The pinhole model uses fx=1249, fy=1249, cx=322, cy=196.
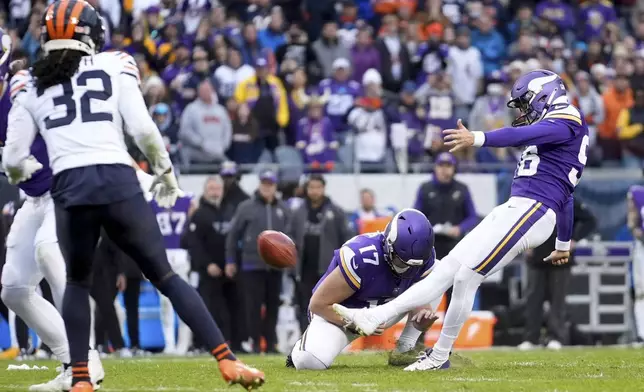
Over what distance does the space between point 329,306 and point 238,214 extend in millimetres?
4929

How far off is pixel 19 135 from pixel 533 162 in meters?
3.22

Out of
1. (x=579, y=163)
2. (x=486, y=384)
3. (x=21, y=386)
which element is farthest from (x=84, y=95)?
(x=579, y=163)

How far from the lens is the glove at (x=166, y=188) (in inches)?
240

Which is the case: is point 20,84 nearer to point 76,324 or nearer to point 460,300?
point 76,324

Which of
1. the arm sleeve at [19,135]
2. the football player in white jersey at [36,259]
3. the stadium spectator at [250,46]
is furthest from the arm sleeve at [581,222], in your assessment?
the arm sleeve at [19,135]

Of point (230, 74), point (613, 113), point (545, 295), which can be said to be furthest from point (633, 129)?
point (230, 74)

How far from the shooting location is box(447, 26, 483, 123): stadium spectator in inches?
646

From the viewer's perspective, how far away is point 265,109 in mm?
14969

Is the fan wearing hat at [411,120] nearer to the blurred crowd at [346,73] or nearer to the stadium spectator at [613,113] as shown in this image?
the blurred crowd at [346,73]

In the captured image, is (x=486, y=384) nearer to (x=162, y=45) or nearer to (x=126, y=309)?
(x=126, y=309)

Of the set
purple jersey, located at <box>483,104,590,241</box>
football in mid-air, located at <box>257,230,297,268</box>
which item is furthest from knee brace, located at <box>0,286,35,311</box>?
purple jersey, located at <box>483,104,590,241</box>

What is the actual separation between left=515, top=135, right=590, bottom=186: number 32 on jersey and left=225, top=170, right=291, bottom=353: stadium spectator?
5163 millimetres

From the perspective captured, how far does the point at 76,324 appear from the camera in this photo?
5.83 meters

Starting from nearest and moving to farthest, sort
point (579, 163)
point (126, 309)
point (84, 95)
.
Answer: point (84, 95), point (579, 163), point (126, 309)
